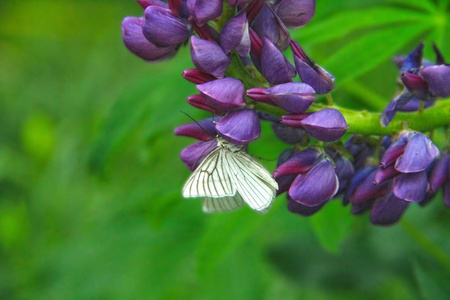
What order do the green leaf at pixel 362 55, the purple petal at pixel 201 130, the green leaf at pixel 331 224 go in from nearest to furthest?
the purple petal at pixel 201 130, the green leaf at pixel 362 55, the green leaf at pixel 331 224

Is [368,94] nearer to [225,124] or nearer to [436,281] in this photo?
[436,281]

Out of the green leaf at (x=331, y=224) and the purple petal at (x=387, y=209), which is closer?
the purple petal at (x=387, y=209)

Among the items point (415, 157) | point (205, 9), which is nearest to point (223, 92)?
point (205, 9)

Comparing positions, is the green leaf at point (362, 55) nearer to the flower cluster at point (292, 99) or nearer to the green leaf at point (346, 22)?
the green leaf at point (346, 22)

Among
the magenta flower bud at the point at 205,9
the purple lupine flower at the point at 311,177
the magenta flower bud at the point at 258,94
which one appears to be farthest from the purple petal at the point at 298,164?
the magenta flower bud at the point at 205,9

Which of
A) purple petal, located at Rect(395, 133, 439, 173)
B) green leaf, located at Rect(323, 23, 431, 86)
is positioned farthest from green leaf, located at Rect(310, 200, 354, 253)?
purple petal, located at Rect(395, 133, 439, 173)
